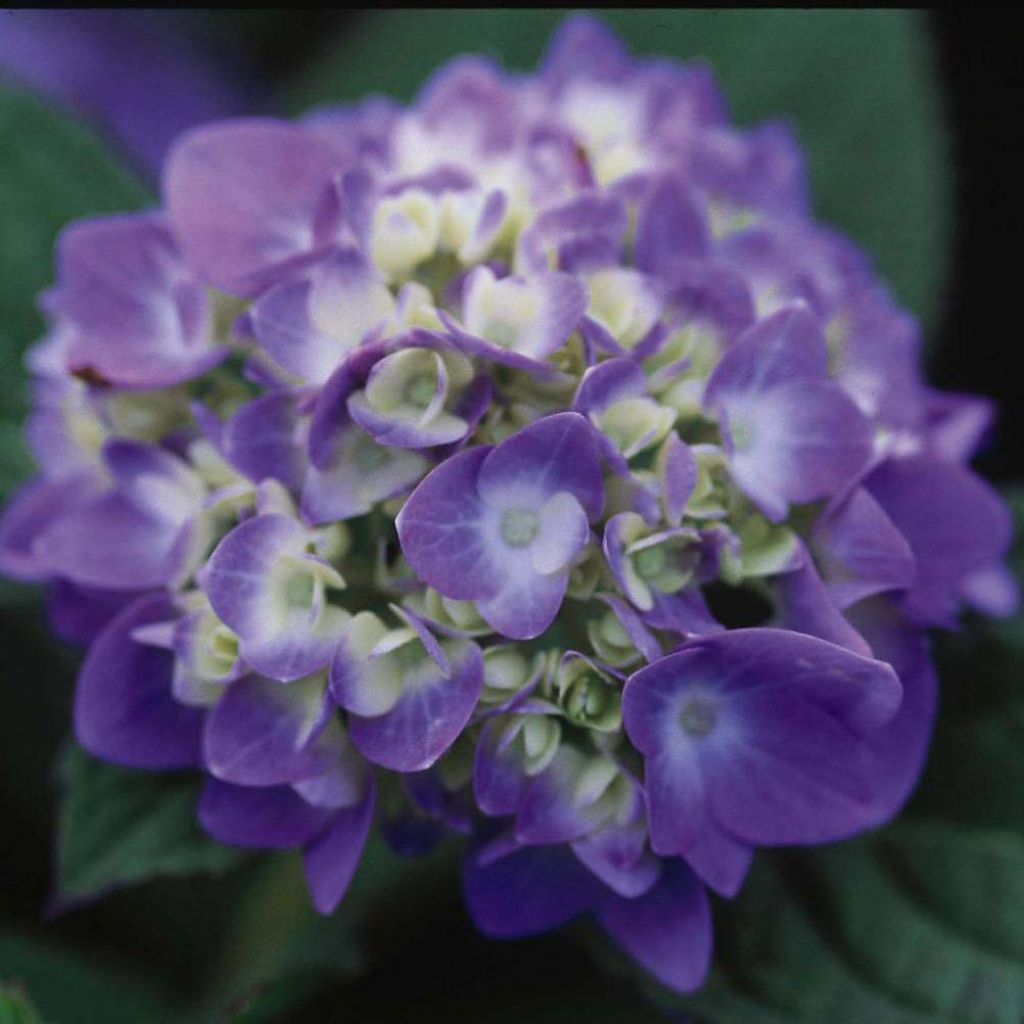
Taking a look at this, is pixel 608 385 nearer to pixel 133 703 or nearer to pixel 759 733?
pixel 759 733

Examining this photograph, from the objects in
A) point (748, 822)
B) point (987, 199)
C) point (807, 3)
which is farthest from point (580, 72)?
point (987, 199)

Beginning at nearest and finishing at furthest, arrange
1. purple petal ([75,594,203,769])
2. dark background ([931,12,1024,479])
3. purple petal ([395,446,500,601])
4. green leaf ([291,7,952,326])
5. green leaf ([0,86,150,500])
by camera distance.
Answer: purple petal ([395,446,500,601]) → purple petal ([75,594,203,769]) → green leaf ([0,86,150,500]) → green leaf ([291,7,952,326]) → dark background ([931,12,1024,479])

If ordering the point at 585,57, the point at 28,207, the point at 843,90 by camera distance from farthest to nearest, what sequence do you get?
the point at 843,90, the point at 28,207, the point at 585,57

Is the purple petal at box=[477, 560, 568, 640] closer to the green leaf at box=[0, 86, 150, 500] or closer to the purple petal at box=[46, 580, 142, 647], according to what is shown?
the purple petal at box=[46, 580, 142, 647]

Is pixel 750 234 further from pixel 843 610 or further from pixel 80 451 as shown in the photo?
pixel 80 451

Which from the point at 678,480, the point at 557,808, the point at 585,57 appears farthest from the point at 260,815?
the point at 585,57

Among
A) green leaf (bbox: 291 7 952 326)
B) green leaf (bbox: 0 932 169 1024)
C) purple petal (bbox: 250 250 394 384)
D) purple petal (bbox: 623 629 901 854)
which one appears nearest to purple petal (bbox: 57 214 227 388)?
purple petal (bbox: 250 250 394 384)

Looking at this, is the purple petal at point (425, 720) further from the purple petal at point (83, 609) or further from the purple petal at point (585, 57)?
the purple petal at point (585, 57)
